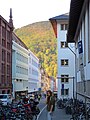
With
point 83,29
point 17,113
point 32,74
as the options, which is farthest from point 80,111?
point 32,74

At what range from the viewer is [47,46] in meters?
197

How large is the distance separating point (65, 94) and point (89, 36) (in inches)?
1744

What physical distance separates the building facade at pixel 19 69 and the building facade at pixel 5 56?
281 inches

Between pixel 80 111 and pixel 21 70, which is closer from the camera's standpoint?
pixel 80 111

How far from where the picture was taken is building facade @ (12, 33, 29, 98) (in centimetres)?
9225

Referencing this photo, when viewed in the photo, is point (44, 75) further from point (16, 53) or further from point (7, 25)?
point (7, 25)

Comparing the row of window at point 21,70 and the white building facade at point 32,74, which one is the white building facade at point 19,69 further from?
the white building facade at point 32,74

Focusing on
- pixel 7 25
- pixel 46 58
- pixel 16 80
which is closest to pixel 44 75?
pixel 46 58

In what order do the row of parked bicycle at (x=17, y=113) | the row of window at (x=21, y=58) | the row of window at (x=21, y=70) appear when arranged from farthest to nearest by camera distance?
the row of window at (x=21, y=58) < the row of window at (x=21, y=70) < the row of parked bicycle at (x=17, y=113)

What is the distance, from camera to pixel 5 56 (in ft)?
256

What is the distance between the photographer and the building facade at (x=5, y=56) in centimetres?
7544

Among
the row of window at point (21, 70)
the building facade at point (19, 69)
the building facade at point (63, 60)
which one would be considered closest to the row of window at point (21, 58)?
the building facade at point (19, 69)

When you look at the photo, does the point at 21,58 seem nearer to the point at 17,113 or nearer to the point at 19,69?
the point at 19,69

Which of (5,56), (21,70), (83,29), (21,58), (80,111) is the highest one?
(21,58)
